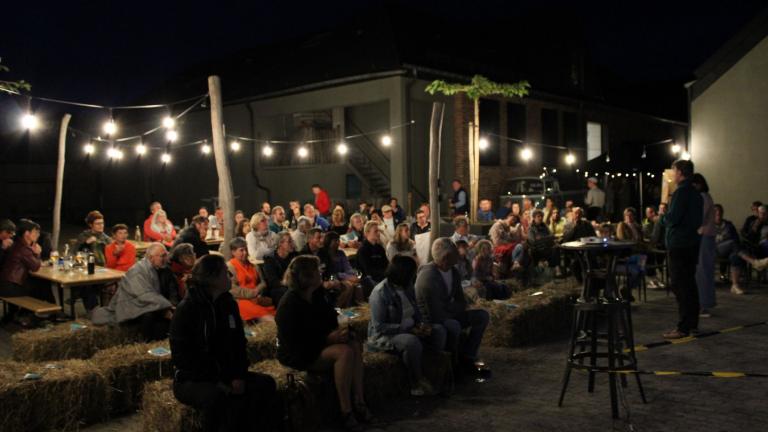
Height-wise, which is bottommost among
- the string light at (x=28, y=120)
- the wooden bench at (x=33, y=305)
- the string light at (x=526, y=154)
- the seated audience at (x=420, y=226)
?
the wooden bench at (x=33, y=305)

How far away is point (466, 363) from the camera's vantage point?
6.99 metres

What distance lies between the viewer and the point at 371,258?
33.1 feet

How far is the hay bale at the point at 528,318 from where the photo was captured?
324 inches

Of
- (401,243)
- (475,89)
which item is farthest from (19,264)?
(475,89)

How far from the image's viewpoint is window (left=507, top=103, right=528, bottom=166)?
25359 millimetres

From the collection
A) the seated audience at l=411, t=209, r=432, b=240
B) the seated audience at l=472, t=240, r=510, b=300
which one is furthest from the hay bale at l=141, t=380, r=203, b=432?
the seated audience at l=411, t=209, r=432, b=240

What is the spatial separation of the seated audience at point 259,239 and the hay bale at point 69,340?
3.54m

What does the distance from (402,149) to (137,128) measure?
1652cm

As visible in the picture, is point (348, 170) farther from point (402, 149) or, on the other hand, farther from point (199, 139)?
point (199, 139)

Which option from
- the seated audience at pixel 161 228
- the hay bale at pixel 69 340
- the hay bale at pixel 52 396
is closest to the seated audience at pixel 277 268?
the hay bale at pixel 69 340

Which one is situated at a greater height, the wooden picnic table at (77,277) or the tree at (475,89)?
the tree at (475,89)

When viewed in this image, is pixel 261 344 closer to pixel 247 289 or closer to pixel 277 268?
pixel 247 289

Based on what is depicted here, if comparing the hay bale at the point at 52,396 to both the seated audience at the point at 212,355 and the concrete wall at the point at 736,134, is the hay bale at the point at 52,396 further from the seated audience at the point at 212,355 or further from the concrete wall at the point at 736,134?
the concrete wall at the point at 736,134

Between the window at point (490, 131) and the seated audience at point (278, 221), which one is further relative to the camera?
the window at point (490, 131)
